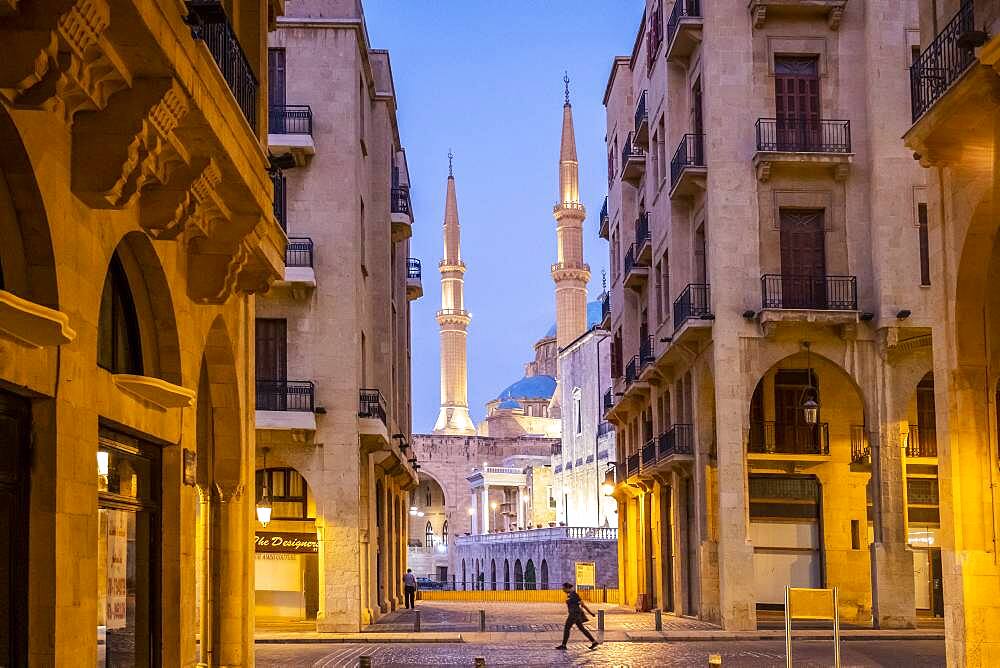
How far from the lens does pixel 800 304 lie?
31469mm

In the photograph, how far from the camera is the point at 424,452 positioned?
109812 millimetres

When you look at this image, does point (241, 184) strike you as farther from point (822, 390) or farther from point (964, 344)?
point (822, 390)

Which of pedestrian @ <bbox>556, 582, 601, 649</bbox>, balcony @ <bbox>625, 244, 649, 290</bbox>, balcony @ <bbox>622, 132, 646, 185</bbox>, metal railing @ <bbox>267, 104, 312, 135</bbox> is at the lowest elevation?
pedestrian @ <bbox>556, 582, 601, 649</bbox>

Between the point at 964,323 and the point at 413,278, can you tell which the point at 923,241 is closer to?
the point at 964,323

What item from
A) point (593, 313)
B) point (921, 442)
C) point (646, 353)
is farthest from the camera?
point (593, 313)

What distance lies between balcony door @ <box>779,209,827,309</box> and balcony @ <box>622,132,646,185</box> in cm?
984

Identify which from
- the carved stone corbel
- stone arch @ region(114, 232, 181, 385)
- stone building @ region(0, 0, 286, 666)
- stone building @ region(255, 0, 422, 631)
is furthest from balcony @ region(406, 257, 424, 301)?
the carved stone corbel

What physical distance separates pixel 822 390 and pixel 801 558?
4.18 metres

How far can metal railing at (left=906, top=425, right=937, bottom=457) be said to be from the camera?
113ft

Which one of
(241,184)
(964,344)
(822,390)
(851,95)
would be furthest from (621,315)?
(241,184)

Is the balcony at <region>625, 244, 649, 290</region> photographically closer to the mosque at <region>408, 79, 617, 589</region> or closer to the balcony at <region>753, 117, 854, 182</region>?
the balcony at <region>753, 117, 854, 182</region>

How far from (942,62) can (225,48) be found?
26.9ft

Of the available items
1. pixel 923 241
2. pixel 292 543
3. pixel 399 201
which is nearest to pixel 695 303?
pixel 923 241

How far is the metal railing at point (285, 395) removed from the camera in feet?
102
